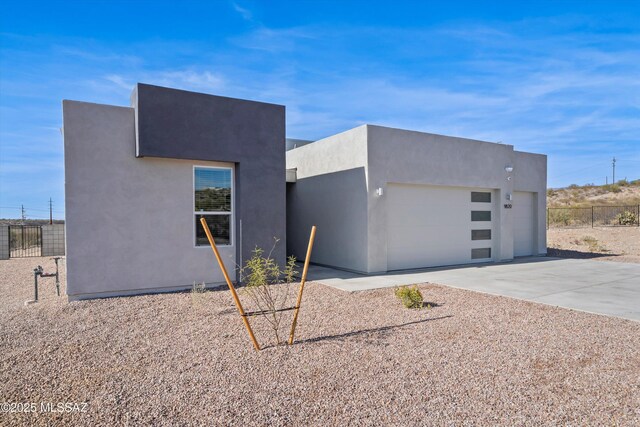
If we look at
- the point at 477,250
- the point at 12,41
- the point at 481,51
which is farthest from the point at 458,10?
the point at 12,41

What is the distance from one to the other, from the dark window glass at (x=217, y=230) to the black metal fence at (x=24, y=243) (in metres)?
11.9

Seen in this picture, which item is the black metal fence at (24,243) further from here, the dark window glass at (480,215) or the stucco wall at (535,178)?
the stucco wall at (535,178)

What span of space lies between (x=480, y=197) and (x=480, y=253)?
188 cm

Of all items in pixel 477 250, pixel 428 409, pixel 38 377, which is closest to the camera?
pixel 428 409

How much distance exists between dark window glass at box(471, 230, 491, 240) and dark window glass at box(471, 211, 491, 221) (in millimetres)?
407

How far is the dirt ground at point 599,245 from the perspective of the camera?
1460 cm

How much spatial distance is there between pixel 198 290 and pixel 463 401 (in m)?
6.14

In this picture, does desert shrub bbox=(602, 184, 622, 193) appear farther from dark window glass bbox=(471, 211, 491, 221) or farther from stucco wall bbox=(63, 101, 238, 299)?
stucco wall bbox=(63, 101, 238, 299)

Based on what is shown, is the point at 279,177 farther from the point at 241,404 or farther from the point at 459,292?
the point at 241,404

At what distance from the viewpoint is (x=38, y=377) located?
12.6 ft

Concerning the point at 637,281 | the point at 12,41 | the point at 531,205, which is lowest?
the point at 637,281

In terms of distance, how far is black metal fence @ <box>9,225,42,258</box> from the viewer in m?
16.7

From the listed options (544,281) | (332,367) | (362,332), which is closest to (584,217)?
(544,281)

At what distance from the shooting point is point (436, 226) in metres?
11.7
